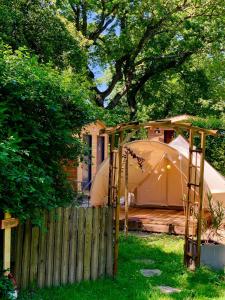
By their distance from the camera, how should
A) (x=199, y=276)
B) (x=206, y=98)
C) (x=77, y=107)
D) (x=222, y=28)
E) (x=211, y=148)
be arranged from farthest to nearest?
(x=206, y=98), (x=222, y=28), (x=211, y=148), (x=199, y=276), (x=77, y=107)

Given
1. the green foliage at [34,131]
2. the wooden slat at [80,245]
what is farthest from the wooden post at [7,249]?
the wooden slat at [80,245]

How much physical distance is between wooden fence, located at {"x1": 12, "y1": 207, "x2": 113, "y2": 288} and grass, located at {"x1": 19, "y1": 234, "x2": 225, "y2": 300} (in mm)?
160

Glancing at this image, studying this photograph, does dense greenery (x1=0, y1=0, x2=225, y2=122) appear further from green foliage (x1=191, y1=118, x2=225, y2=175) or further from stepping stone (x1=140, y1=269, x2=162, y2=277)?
stepping stone (x1=140, y1=269, x2=162, y2=277)

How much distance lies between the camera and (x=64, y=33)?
13.1 m

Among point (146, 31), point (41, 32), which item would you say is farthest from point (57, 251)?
point (146, 31)

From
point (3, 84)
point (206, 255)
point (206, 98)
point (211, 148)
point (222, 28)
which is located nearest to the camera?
point (3, 84)

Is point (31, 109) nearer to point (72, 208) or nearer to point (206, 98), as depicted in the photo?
point (72, 208)

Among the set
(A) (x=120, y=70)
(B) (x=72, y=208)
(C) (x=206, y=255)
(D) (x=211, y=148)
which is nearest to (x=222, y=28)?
(A) (x=120, y=70)

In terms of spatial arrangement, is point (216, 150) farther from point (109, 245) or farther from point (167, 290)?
point (167, 290)

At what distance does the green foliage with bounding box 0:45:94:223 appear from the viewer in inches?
172

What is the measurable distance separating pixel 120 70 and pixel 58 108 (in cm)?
1682

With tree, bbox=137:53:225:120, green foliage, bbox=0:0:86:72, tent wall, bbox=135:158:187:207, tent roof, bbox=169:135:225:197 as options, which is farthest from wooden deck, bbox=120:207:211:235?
tree, bbox=137:53:225:120

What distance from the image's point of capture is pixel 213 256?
6914 millimetres

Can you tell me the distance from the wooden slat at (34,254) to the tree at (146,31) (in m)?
14.3
